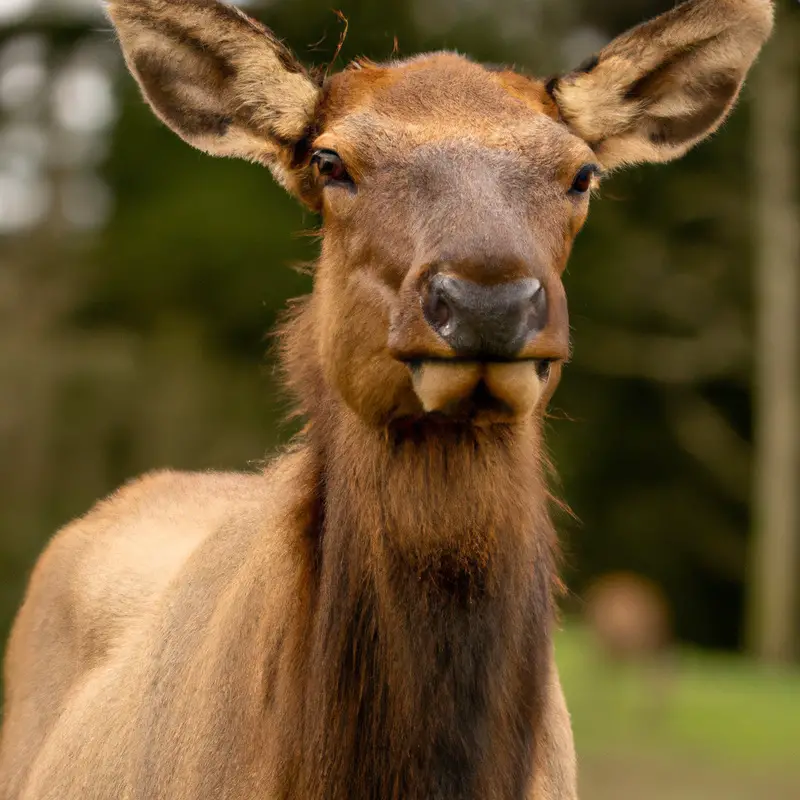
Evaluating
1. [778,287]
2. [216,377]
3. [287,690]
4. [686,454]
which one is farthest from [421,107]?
[686,454]

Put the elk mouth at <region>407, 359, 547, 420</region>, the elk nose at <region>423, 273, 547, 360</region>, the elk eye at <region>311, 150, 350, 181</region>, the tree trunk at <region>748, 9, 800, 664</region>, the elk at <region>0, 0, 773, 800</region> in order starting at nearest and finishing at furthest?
1. the elk nose at <region>423, 273, 547, 360</region>
2. the elk mouth at <region>407, 359, 547, 420</region>
3. the elk at <region>0, 0, 773, 800</region>
4. the elk eye at <region>311, 150, 350, 181</region>
5. the tree trunk at <region>748, 9, 800, 664</region>

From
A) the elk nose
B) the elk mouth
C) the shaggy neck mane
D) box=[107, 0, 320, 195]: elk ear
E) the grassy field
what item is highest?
box=[107, 0, 320, 195]: elk ear

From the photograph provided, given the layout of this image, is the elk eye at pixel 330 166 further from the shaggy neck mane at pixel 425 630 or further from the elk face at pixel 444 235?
the shaggy neck mane at pixel 425 630

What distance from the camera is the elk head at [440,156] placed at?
3746 mm

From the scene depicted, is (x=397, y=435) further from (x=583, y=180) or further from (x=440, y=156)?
(x=583, y=180)

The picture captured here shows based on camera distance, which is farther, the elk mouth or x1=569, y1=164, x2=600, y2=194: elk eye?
x1=569, y1=164, x2=600, y2=194: elk eye

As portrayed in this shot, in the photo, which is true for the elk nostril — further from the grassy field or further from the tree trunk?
the tree trunk

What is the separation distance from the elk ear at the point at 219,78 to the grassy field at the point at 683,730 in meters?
9.29

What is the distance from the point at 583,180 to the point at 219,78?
53.8 inches

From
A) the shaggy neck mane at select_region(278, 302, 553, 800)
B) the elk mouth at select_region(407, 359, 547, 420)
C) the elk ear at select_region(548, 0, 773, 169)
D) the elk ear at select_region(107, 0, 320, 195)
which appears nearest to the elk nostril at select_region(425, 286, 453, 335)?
the elk mouth at select_region(407, 359, 547, 420)

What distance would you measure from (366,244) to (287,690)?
139 centimetres

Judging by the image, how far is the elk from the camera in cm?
392

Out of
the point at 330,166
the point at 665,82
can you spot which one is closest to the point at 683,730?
the point at 665,82

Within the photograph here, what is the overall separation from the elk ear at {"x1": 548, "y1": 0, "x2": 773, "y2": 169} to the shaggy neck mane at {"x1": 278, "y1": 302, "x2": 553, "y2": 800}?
1.33m
